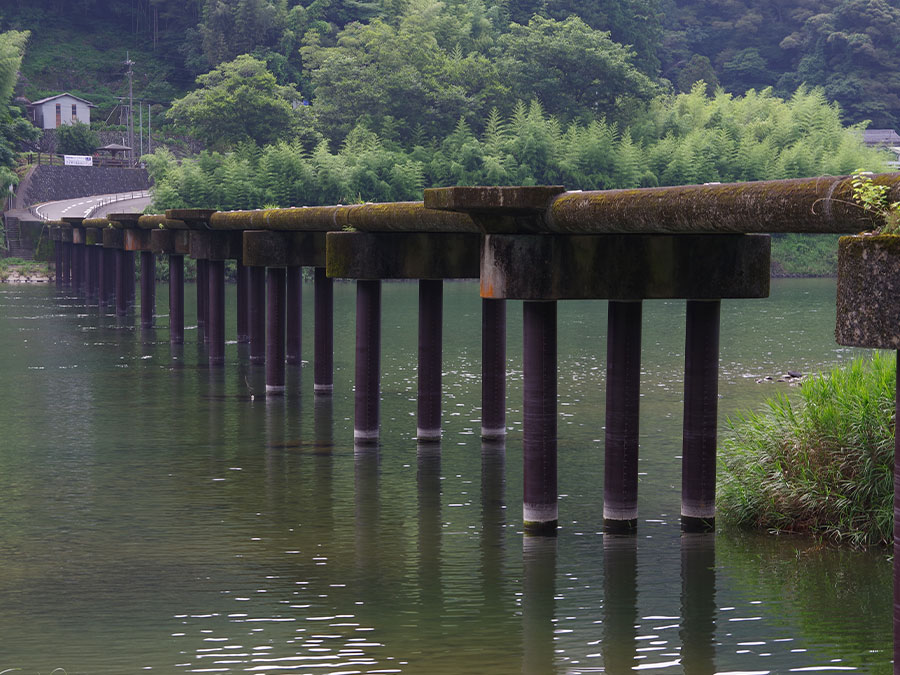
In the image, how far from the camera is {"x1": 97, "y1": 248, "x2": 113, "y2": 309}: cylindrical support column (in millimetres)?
60219

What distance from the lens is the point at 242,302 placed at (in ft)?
141

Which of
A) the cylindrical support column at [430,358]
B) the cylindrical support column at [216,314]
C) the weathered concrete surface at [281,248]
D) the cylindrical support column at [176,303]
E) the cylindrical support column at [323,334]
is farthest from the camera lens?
the cylindrical support column at [176,303]

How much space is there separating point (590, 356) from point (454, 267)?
18.7 meters

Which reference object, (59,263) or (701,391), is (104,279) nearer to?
(59,263)

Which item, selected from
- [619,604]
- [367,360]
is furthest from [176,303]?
[619,604]

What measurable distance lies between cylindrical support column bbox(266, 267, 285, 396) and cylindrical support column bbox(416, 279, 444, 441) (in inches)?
265

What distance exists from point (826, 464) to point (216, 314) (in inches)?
909

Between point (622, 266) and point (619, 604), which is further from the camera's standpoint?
point (622, 266)

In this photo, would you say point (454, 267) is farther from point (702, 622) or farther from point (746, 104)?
point (746, 104)

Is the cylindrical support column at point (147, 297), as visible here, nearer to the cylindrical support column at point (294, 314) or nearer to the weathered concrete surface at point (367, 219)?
the cylindrical support column at point (294, 314)

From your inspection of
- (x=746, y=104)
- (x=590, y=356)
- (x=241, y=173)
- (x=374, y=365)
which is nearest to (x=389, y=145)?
(x=241, y=173)

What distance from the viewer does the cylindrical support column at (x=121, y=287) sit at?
55.6 meters

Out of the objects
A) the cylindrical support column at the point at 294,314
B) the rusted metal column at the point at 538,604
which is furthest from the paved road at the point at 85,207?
the rusted metal column at the point at 538,604

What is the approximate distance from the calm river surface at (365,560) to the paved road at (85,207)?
5983 centimetres
